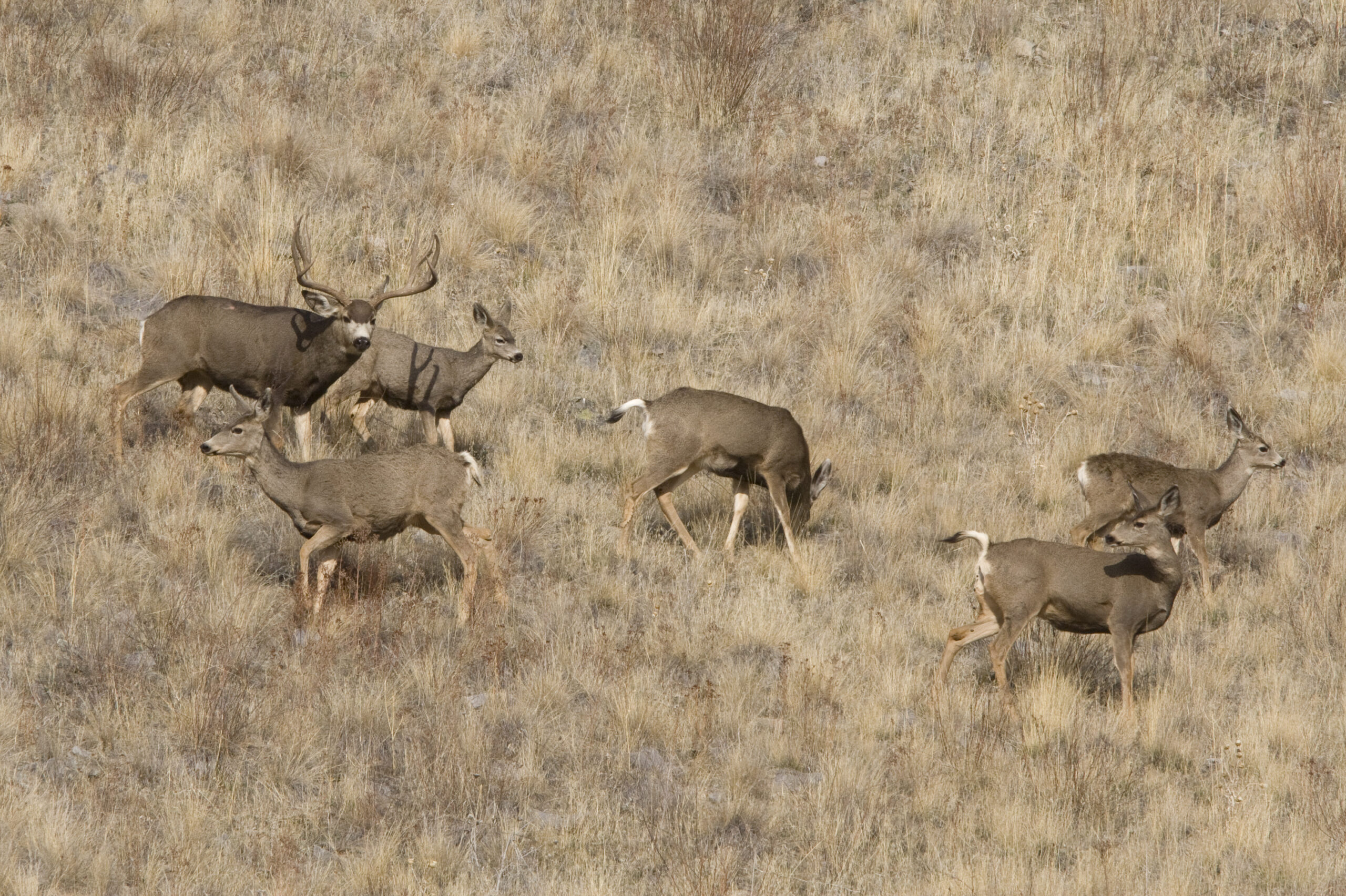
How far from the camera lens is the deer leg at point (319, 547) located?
30.8 feet

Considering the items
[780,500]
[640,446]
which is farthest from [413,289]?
[780,500]

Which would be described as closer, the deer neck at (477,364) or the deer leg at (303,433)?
the deer leg at (303,433)

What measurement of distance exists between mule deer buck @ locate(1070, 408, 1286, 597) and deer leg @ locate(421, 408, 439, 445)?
470 cm

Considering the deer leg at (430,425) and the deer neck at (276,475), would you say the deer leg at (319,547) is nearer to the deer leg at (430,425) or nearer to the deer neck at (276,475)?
the deer neck at (276,475)

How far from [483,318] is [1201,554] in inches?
217

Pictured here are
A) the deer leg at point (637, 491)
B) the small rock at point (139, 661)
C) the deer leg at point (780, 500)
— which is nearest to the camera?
the small rock at point (139, 661)

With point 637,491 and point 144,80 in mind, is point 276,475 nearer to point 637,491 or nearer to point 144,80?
point 637,491

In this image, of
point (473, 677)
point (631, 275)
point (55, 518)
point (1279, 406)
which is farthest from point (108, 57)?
point (1279, 406)

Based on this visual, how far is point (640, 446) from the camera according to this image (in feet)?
40.5

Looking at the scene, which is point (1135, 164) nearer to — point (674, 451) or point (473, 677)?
point (674, 451)

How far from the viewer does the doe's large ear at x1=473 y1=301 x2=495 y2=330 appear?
1248 cm

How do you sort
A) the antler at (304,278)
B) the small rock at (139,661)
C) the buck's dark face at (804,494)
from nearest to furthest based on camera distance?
1. the small rock at (139,661)
2. the buck's dark face at (804,494)
3. the antler at (304,278)

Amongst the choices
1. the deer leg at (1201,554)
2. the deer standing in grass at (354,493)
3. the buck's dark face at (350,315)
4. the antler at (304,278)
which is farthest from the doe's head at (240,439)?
the deer leg at (1201,554)

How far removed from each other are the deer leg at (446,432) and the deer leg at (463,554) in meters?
2.42
